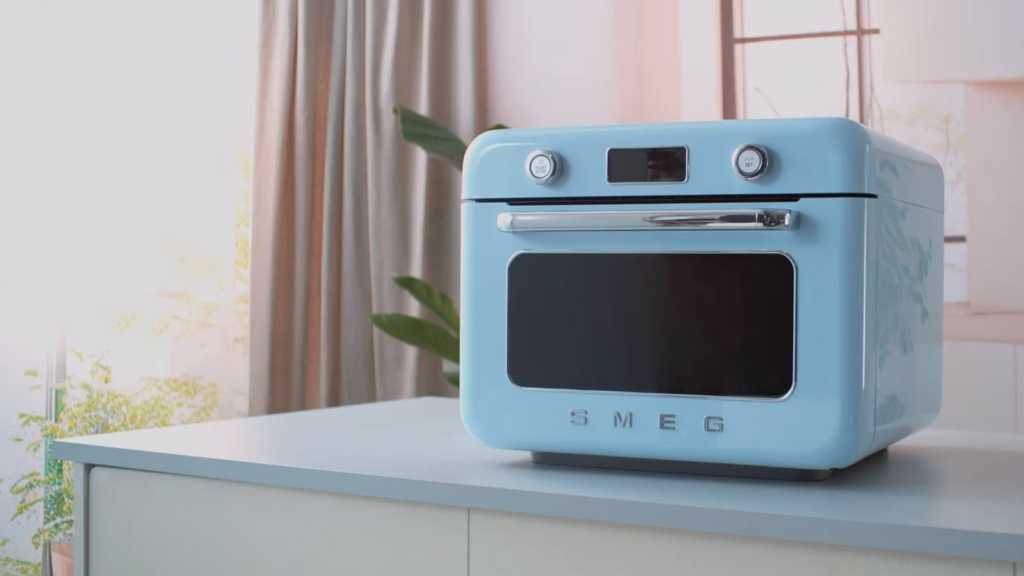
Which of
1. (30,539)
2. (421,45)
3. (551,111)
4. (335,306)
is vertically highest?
(421,45)

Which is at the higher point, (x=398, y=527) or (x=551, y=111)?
(x=551, y=111)

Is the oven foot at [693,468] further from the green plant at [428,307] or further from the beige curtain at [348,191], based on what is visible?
the beige curtain at [348,191]

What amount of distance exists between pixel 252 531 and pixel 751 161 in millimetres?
465

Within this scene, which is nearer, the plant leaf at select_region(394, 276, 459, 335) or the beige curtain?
the plant leaf at select_region(394, 276, 459, 335)

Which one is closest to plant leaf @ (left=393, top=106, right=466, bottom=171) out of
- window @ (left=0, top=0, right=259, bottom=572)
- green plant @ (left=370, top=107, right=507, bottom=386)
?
green plant @ (left=370, top=107, right=507, bottom=386)

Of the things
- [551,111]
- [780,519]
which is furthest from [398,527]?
[551,111]

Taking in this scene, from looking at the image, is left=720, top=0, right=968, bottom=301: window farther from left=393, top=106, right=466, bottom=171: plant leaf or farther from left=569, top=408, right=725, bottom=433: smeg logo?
left=569, top=408, right=725, bottom=433: smeg logo

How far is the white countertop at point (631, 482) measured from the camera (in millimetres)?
667

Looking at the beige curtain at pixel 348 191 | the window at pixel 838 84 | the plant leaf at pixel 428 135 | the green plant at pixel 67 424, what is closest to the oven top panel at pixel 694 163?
the plant leaf at pixel 428 135

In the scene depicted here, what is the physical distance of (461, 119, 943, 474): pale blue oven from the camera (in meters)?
0.78

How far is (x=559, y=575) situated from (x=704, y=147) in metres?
0.31

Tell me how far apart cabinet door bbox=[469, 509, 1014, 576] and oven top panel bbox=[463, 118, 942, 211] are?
0.78 feet

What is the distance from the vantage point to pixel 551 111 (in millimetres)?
3051

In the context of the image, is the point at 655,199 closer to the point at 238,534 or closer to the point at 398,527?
the point at 398,527
